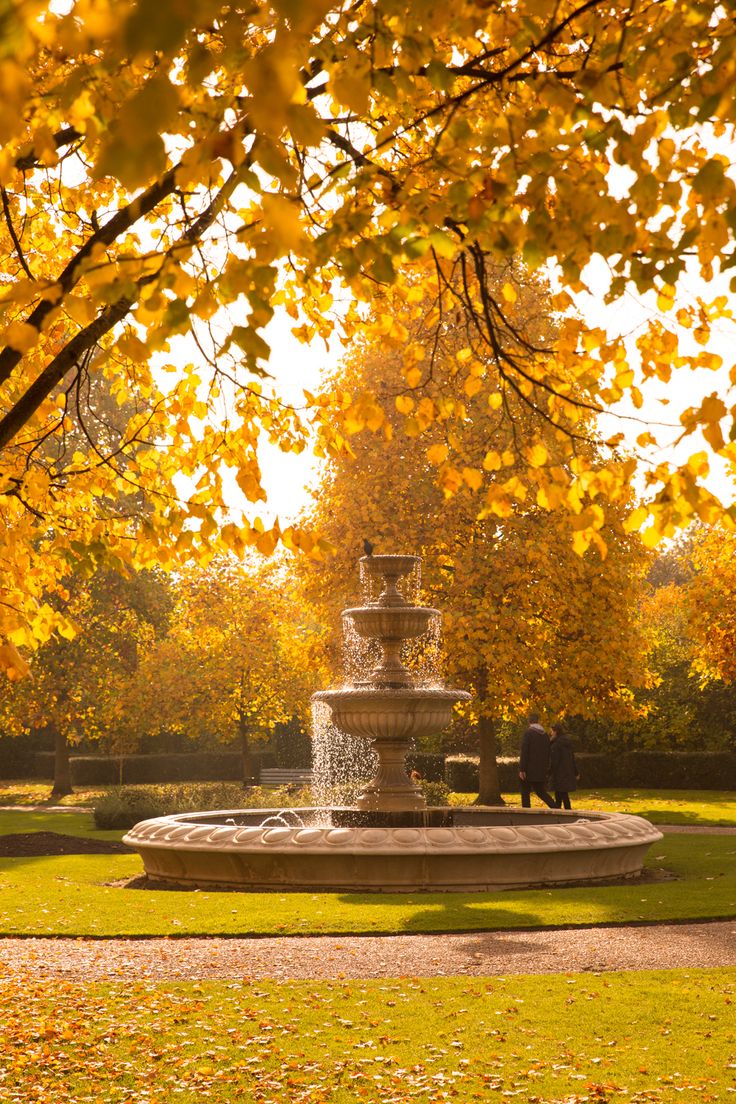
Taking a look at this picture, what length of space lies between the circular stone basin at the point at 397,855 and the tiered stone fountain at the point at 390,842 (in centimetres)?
1

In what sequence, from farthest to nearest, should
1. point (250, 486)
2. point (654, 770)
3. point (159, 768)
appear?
point (159, 768) < point (654, 770) < point (250, 486)

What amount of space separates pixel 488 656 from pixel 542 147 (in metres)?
19.8

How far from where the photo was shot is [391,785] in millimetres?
16656

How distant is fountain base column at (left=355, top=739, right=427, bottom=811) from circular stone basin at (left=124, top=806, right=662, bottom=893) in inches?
89.5

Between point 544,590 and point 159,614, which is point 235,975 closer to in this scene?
point 544,590

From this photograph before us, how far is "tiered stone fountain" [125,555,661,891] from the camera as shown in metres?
13.6

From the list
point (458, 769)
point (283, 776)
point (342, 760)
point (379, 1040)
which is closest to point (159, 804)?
point (458, 769)

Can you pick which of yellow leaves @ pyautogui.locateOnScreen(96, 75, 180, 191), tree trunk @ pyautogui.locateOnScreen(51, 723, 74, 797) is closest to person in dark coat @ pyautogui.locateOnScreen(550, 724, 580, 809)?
tree trunk @ pyautogui.locateOnScreen(51, 723, 74, 797)

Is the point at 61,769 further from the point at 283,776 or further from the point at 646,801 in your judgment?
the point at 646,801

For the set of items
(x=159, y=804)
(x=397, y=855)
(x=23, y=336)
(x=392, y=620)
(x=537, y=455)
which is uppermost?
(x=392, y=620)

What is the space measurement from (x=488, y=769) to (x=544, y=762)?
5.26m

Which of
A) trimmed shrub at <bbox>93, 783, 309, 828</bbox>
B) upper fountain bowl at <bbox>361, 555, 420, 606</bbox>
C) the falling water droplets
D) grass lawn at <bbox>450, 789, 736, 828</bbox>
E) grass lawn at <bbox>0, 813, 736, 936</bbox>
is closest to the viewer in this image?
grass lawn at <bbox>0, 813, 736, 936</bbox>

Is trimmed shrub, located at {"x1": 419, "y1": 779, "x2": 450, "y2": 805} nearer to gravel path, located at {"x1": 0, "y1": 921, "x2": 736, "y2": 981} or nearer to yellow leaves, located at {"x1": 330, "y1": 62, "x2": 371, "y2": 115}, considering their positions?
gravel path, located at {"x1": 0, "y1": 921, "x2": 736, "y2": 981}

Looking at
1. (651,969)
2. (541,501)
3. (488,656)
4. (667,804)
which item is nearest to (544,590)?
(488,656)
